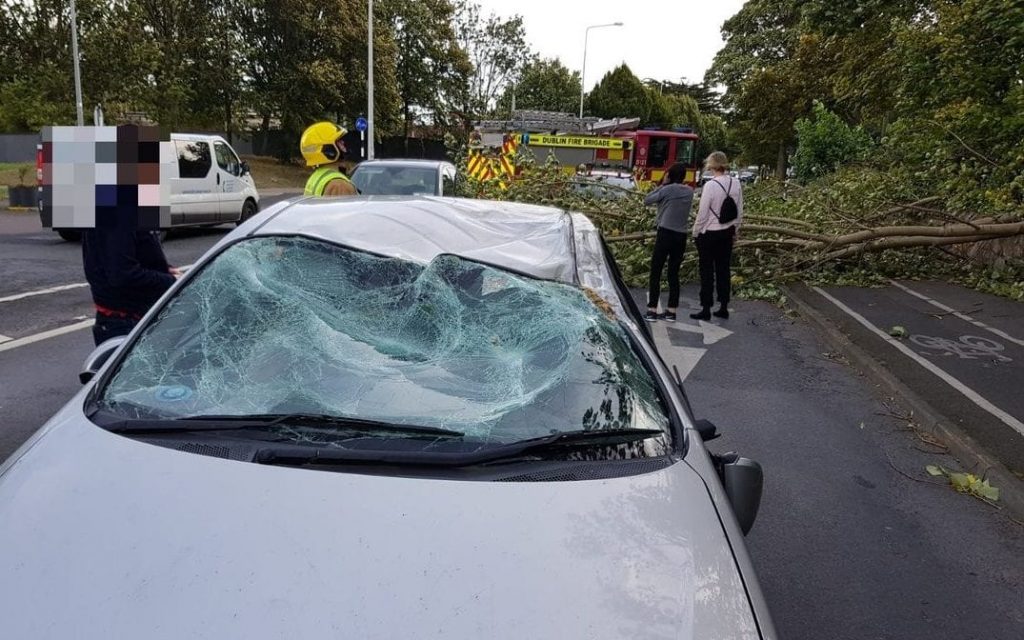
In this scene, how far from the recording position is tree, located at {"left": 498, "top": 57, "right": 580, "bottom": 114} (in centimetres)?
5247

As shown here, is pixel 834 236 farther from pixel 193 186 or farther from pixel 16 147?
pixel 16 147

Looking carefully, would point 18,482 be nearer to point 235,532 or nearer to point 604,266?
point 235,532

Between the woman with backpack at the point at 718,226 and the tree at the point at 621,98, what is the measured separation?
46.1 m

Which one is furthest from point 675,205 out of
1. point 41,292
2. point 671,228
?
point 41,292

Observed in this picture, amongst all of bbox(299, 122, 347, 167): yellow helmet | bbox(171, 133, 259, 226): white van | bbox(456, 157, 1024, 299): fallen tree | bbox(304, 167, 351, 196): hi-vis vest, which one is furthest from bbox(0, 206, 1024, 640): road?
bbox(171, 133, 259, 226): white van

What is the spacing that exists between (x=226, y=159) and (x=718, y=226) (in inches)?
394

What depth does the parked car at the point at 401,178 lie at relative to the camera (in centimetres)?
912


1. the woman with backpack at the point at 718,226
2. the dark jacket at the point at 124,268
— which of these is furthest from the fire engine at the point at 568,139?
the dark jacket at the point at 124,268

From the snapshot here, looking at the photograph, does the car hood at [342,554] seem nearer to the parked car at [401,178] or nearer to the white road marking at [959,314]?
the white road marking at [959,314]

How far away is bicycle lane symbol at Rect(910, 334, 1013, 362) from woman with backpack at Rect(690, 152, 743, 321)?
1.98 meters

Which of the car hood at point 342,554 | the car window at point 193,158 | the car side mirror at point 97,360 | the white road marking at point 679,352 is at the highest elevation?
the car window at point 193,158

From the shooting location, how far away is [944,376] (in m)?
5.77

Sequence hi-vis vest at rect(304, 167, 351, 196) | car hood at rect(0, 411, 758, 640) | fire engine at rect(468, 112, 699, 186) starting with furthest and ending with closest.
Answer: fire engine at rect(468, 112, 699, 186), hi-vis vest at rect(304, 167, 351, 196), car hood at rect(0, 411, 758, 640)

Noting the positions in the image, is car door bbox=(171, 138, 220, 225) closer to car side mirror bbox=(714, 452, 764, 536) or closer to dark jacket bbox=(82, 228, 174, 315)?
dark jacket bbox=(82, 228, 174, 315)
